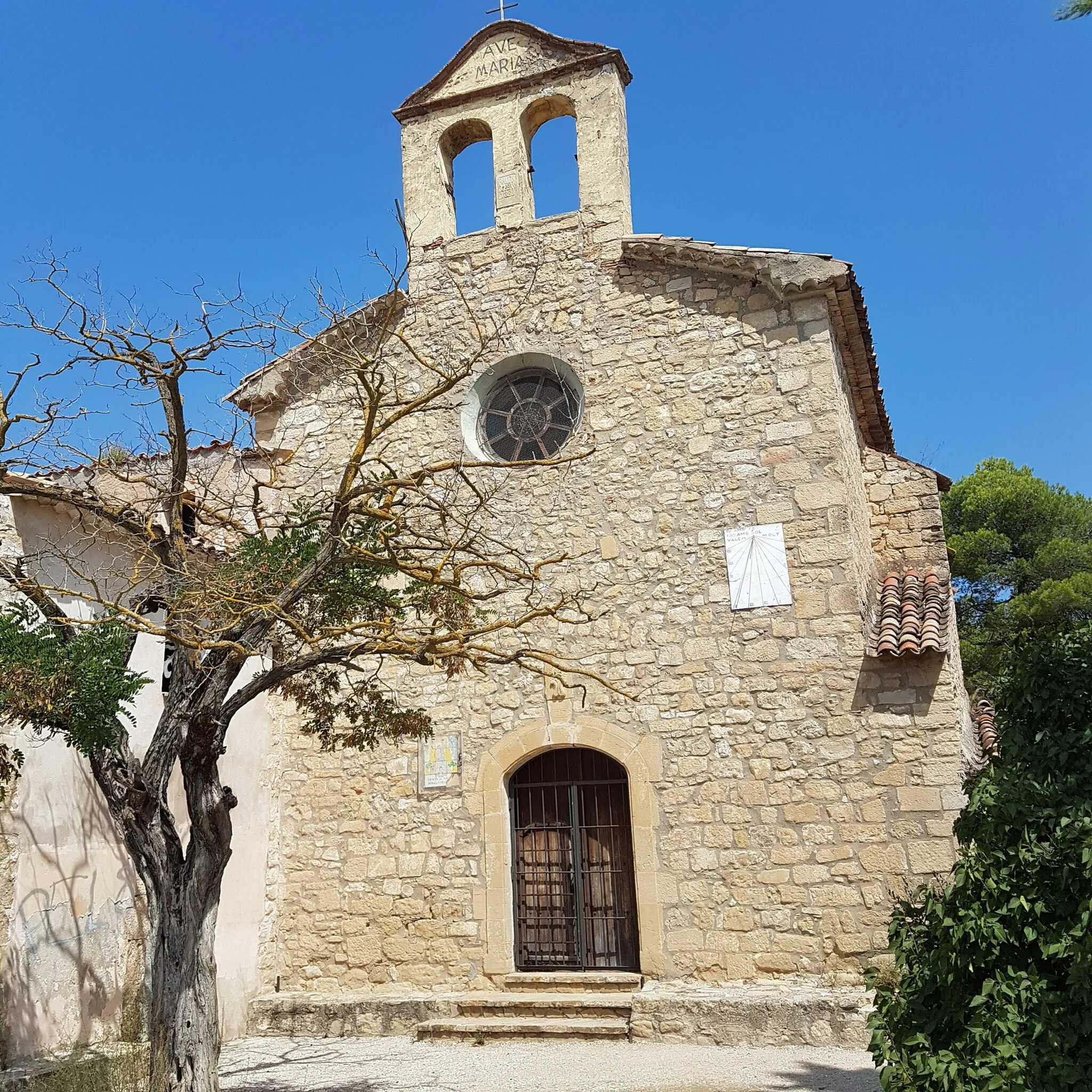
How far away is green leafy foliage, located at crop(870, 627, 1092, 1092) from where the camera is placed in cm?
404

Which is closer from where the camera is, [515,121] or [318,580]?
[318,580]

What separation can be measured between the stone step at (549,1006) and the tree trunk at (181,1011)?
10.9 ft

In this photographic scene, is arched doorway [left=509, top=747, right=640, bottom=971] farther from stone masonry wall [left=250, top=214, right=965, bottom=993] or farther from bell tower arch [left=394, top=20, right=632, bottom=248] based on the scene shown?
bell tower arch [left=394, top=20, right=632, bottom=248]

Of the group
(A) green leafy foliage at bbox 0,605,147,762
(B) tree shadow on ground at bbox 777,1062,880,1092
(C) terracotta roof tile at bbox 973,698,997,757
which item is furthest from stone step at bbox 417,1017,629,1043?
(C) terracotta roof tile at bbox 973,698,997,757

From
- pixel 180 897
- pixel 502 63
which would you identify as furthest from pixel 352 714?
pixel 502 63

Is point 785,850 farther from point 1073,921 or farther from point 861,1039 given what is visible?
point 1073,921

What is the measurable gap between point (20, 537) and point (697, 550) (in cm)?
535

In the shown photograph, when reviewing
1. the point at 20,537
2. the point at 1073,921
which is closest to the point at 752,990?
the point at 1073,921

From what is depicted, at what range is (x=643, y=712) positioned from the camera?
9.36m

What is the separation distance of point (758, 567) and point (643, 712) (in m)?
1.59

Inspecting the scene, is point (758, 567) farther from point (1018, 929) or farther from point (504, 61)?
point (504, 61)

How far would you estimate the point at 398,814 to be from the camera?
32.3 feet

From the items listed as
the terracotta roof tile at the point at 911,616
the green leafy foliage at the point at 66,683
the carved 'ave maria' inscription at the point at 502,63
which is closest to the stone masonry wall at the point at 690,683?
the terracotta roof tile at the point at 911,616

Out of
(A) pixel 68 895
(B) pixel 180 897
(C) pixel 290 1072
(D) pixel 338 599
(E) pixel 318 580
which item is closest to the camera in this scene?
(B) pixel 180 897
